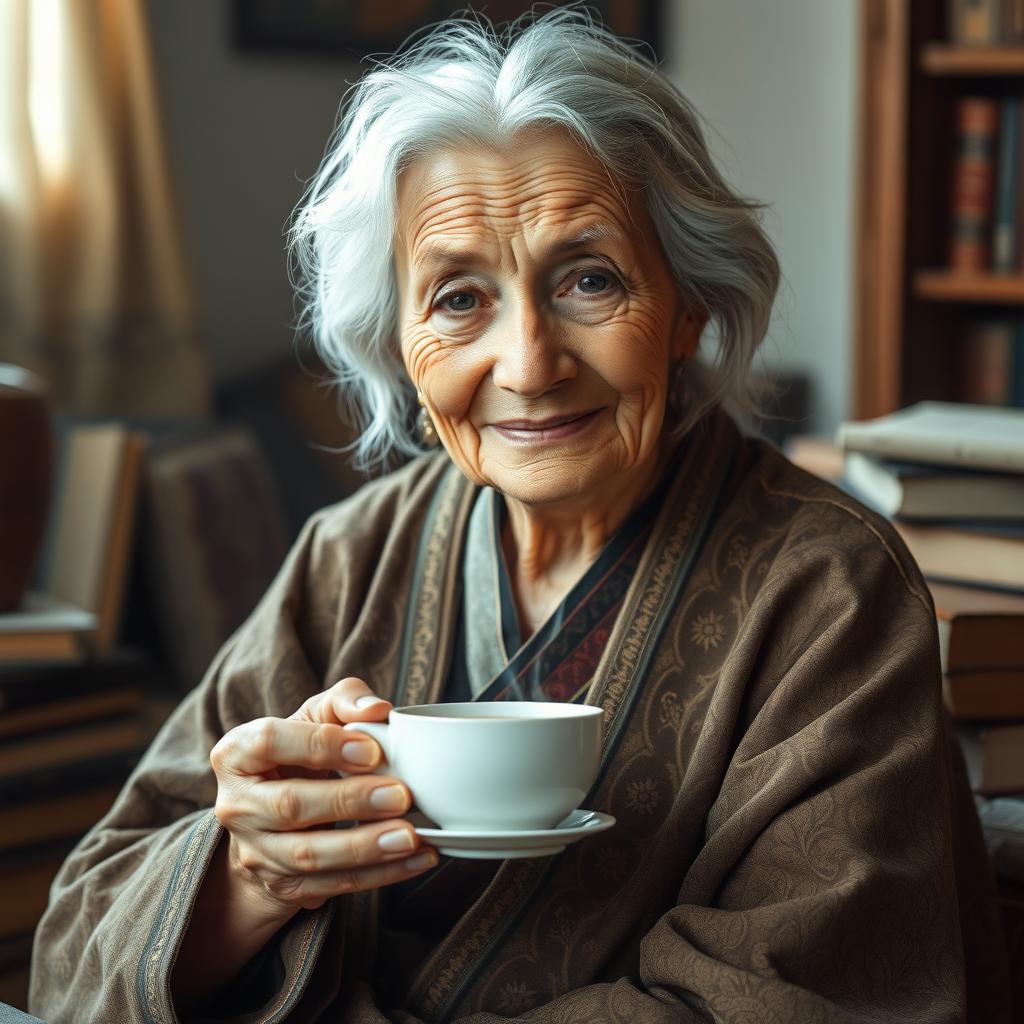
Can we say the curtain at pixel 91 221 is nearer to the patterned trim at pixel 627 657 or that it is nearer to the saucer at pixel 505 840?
the patterned trim at pixel 627 657

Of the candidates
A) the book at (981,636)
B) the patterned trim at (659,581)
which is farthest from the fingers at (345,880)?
the book at (981,636)

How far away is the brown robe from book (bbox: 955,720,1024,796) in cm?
10

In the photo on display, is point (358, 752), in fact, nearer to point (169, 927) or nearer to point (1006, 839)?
point (169, 927)

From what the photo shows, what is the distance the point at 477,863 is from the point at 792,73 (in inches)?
129

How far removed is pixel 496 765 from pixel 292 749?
0.18 m

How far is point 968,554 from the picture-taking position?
4.79ft

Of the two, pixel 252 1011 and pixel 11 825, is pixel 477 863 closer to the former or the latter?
pixel 252 1011

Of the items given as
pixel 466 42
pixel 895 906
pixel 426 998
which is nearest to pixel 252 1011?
pixel 426 998

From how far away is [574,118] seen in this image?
1.20m

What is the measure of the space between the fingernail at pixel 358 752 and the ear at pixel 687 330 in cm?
53

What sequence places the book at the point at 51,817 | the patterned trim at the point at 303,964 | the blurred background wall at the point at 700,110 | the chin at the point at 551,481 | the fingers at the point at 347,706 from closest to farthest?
1. the fingers at the point at 347,706
2. the patterned trim at the point at 303,964
3. the chin at the point at 551,481
4. the book at the point at 51,817
5. the blurred background wall at the point at 700,110

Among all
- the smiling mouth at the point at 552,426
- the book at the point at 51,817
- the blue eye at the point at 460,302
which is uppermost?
the blue eye at the point at 460,302

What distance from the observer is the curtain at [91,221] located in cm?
305

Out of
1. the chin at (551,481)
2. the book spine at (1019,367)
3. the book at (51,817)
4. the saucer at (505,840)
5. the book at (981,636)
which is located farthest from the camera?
the book spine at (1019,367)
